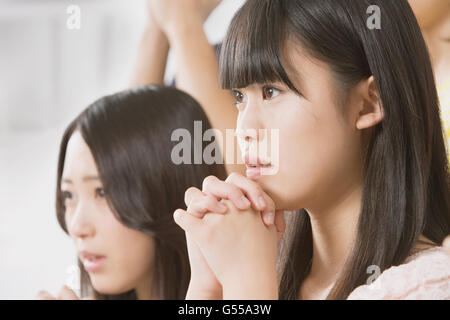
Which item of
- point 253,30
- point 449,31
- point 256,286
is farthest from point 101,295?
point 449,31

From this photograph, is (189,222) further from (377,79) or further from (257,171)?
(377,79)

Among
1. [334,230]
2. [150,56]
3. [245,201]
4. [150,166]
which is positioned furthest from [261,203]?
[150,56]

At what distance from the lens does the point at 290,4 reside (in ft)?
2.38

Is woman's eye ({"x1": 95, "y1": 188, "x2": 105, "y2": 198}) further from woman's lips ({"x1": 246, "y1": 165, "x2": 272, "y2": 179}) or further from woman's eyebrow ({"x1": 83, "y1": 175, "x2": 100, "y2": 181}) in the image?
woman's lips ({"x1": 246, "y1": 165, "x2": 272, "y2": 179})

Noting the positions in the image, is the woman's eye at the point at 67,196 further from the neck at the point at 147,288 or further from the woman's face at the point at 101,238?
the neck at the point at 147,288

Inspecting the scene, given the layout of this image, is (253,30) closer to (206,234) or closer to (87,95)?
(206,234)

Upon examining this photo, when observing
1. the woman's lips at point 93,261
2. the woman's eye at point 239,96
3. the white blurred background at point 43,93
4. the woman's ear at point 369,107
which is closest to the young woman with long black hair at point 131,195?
the woman's lips at point 93,261

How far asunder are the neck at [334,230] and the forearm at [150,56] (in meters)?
0.50

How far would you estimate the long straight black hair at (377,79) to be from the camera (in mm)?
708

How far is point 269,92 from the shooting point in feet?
2.40

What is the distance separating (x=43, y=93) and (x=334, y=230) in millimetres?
654

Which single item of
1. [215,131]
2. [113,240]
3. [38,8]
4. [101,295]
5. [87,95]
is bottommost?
[101,295]

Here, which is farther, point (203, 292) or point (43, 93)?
point (43, 93)
